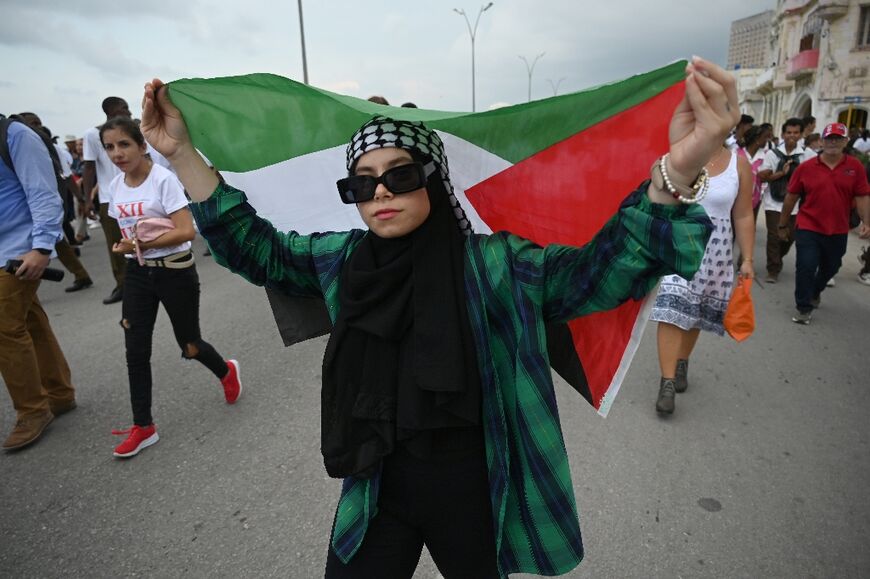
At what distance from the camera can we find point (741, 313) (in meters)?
3.60

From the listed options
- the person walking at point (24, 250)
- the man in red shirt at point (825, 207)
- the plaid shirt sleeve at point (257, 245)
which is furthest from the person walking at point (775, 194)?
the person walking at point (24, 250)

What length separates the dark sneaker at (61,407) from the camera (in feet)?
13.3

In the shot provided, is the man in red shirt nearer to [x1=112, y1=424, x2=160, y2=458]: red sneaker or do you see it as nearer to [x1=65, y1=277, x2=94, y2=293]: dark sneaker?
[x1=112, y1=424, x2=160, y2=458]: red sneaker

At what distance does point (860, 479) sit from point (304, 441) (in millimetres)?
3295

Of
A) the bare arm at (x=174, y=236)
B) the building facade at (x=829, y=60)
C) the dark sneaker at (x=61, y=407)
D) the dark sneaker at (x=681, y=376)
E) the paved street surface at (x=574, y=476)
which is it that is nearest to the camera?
the paved street surface at (x=574, y=476)

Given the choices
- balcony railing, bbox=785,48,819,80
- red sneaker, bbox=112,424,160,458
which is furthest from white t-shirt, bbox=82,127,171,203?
balcony railing, bbox=785,48,819,80

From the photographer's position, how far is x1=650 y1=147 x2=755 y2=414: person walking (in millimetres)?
3607

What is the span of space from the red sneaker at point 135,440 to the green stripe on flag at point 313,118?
238cm

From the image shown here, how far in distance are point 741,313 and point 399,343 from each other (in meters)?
2.93

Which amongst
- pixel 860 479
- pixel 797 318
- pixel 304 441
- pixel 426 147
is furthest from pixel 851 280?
pixel 426 147

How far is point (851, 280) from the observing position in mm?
7613

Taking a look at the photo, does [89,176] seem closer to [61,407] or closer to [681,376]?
[61,407]

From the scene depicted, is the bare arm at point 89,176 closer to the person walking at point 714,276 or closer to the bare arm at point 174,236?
the bare arm at point 174,236

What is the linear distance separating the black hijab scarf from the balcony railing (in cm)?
4071
